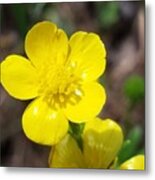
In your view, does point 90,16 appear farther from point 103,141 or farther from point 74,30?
point 103,141

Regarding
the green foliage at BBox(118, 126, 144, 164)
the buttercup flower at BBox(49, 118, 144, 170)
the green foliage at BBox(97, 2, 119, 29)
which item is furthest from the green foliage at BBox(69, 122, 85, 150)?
the green foliage at BBox(97, 2, 119, 29)

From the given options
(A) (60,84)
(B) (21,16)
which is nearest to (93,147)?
(A) (60,84)

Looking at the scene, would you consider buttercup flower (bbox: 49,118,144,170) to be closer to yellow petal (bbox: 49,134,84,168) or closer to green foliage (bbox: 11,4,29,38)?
yellow petal (bbox: 49,134,84,168)

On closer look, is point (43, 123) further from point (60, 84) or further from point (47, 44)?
point (47, 44)

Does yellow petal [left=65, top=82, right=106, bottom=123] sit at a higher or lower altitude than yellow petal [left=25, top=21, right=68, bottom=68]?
lower

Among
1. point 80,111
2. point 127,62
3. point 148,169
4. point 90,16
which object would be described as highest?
point 90,16

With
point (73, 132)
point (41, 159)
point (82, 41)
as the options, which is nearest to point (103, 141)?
point (73, 132)

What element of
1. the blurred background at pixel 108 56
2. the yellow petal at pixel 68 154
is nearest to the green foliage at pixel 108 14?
the blurred background at pixel 108 56
